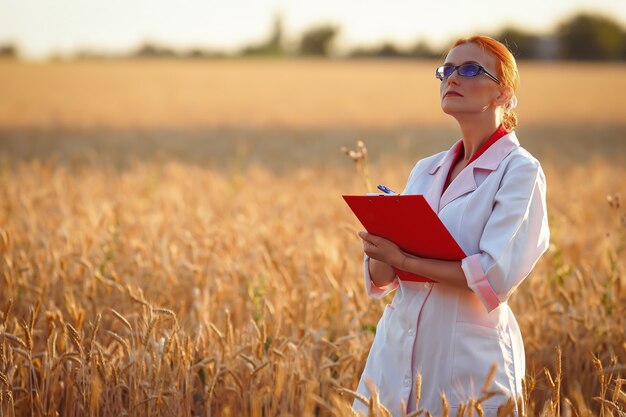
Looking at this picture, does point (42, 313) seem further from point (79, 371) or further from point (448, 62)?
point (448, 62)

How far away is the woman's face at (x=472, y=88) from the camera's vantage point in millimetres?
2242

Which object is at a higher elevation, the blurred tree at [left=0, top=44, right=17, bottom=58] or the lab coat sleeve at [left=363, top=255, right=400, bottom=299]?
the lab coat sleeve at [left=363, top=255, right=400, bottom=299]

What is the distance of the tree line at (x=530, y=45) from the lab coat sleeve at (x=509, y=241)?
65.0 metres

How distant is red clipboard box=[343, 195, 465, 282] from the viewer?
2.05m

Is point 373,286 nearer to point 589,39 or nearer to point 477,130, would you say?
point 477,130

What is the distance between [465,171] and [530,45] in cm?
7659

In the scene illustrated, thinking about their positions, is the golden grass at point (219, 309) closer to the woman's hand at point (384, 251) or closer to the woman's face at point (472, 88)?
the woman's hand at point (384, 251)

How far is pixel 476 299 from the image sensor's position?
2.23 m

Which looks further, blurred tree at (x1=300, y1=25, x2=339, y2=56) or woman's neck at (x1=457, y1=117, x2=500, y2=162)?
blurred tree at (x1=300, y1=25, x2=339, y2=56)

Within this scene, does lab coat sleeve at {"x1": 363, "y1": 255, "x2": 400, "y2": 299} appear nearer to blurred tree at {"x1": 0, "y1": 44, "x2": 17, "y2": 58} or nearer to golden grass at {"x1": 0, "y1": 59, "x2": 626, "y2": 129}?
golden grass at {"x1": 0, "y1": 59, "x2": 626, "y2": 129}

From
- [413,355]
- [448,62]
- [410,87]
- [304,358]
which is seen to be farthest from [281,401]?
[410,87]

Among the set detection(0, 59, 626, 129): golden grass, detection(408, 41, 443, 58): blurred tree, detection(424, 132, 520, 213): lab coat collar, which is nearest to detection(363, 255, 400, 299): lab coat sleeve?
detection(424, 132, 520, 213): lab coat collar

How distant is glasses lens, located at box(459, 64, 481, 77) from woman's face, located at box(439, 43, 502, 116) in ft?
0.03

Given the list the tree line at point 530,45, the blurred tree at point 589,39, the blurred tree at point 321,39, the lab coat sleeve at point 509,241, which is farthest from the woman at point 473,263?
the blurred tree at point 321,39
